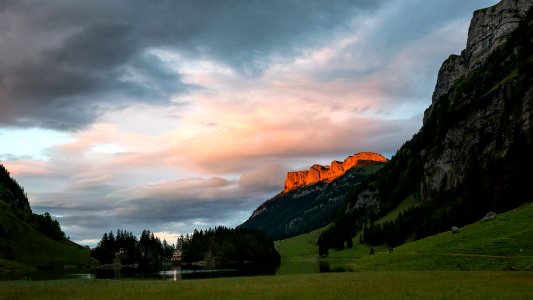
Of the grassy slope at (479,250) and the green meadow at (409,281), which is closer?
the green meadow at (409,281)

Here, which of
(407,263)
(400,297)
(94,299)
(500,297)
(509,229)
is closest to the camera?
(500,297)

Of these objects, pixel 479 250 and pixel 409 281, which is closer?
pixel 409 281

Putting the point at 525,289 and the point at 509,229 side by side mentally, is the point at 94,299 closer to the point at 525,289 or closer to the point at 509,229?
the point at 525,289

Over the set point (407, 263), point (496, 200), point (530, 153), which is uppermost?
point (530, 153)

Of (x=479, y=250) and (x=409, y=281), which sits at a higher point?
(x=479, y=250)

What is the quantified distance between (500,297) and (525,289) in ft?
22.5

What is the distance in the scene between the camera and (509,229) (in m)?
111

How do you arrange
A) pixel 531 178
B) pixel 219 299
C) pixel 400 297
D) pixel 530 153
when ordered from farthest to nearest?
pixel 530 153 < pixel 531 178 < pixel 219 299 < pixel 400 297

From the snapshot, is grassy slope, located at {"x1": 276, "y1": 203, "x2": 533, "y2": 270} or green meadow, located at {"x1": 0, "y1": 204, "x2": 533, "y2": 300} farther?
grassy slope, located at {"x1": 276, "y1": 203, "x2": 533, "y2": 270}

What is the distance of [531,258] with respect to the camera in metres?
85.1

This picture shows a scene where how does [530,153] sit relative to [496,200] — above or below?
above

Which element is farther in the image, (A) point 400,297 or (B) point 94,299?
(B) point 94,299

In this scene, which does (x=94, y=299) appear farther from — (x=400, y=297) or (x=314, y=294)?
(x=400, y=297)

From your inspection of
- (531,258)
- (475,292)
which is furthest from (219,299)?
(531,258)
